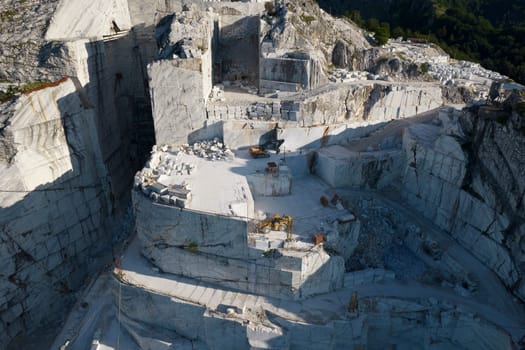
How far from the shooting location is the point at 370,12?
156 ft

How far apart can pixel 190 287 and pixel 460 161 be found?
907cm

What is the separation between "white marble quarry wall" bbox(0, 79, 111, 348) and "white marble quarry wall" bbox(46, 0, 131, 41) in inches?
96.5

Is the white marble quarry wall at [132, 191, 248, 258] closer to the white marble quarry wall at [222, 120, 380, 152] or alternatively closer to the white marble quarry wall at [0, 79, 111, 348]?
the white marble quarry wall at [222, 120, 380, 152]

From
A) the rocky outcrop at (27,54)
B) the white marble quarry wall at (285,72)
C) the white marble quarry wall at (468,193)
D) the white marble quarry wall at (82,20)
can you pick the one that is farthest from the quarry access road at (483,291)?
the white marble quarry wall at (82,20)

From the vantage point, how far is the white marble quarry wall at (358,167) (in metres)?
14.3

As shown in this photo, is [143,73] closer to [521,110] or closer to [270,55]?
[270,55]

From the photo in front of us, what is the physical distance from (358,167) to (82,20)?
40.3 feet

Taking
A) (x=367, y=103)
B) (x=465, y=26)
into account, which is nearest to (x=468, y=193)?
(x=367, y=103)

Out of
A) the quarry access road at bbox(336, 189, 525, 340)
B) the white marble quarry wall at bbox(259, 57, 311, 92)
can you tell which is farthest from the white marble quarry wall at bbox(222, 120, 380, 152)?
the quarry access road at bbox(336, 189, 525, 340)

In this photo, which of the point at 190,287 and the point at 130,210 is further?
the point at 130,210

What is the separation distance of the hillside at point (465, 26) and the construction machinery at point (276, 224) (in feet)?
47.0

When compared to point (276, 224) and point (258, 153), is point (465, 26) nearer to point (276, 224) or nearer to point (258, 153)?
point (258, 153)

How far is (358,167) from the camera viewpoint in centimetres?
1442

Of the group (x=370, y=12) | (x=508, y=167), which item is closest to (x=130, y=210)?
(x=508, y=167)
